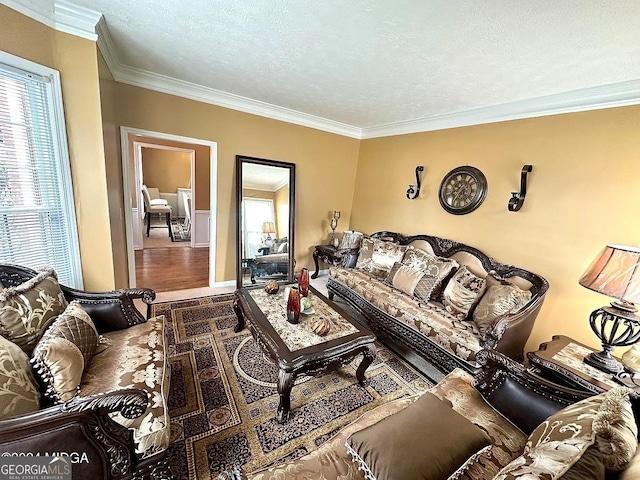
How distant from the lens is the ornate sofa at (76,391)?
0.89 m

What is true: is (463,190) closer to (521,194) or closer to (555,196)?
(521,194)

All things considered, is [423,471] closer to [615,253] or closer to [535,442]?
[535,442]

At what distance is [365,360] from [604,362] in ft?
5.00

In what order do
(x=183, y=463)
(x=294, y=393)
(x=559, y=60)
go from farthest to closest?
(x=294, y=393), (x=559, y=60), (x=183, y=463)

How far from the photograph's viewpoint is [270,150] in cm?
360

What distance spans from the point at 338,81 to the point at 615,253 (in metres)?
2.53

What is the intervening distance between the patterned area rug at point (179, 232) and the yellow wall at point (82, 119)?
4.34 m

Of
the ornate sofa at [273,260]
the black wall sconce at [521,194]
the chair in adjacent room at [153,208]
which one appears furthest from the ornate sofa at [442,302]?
the chair in adjacent room at [153,208]

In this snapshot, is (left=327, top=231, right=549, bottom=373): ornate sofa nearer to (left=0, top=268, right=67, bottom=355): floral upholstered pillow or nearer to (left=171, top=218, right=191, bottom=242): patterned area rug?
(left=0, top=268, right=67, bottom=355): floral upholstered pillow

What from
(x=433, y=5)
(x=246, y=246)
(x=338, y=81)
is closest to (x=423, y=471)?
(x=433, y=5)

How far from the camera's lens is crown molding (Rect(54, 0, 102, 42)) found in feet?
5.33

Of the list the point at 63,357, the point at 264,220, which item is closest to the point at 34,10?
the point at 63,357

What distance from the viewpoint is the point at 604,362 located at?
5.24 ft

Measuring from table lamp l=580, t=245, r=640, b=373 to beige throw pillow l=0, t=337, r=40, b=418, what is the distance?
9.76 feet
